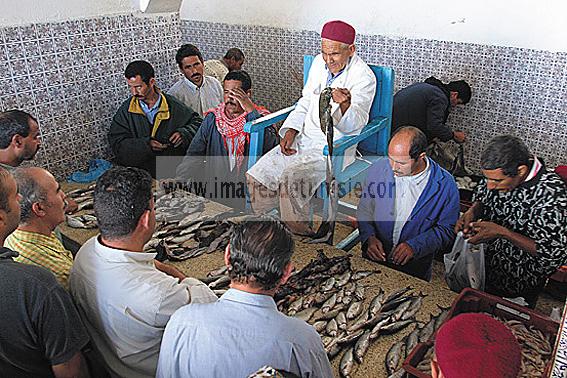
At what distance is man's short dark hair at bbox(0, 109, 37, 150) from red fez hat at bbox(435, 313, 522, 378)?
267 centimetres

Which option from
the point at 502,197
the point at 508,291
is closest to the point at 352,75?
the point at 502,197

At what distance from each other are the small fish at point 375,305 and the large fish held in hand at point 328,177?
945 millimetres

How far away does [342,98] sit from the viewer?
3.63m

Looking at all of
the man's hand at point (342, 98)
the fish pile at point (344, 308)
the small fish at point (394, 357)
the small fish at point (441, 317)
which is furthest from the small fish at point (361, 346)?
the man's hand at point (342, 98)

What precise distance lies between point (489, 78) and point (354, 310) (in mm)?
3351

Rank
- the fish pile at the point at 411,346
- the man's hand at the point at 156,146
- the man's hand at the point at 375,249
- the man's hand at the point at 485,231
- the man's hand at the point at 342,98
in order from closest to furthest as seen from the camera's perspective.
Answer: the fish pile at the point at 411,346
the man's hand at the point at 485,231
the man's hand at the point at 375,249
the man's hand at the point at 342,98
the man's hand at the point at 156,146

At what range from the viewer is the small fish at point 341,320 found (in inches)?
91.3

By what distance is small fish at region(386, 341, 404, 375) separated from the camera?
2.06 meters

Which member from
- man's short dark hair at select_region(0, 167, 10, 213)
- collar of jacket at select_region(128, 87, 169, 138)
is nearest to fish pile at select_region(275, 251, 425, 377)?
man's short dark hair at select_region(0, 167, 10, 213)

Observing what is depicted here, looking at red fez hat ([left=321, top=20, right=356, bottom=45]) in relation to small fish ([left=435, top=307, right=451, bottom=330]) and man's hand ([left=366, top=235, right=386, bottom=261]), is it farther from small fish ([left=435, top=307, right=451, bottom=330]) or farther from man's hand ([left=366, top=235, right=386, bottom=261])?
small fish ([left=435, top=307, right=451, bottom=330])

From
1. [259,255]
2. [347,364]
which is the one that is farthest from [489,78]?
[259,255]

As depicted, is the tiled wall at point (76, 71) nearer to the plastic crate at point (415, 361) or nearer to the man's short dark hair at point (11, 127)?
the man's short dark hair at point (11, 127)

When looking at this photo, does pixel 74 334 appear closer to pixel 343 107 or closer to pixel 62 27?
pixel 343 107

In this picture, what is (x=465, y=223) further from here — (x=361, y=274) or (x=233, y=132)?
(x=233, y=132)
